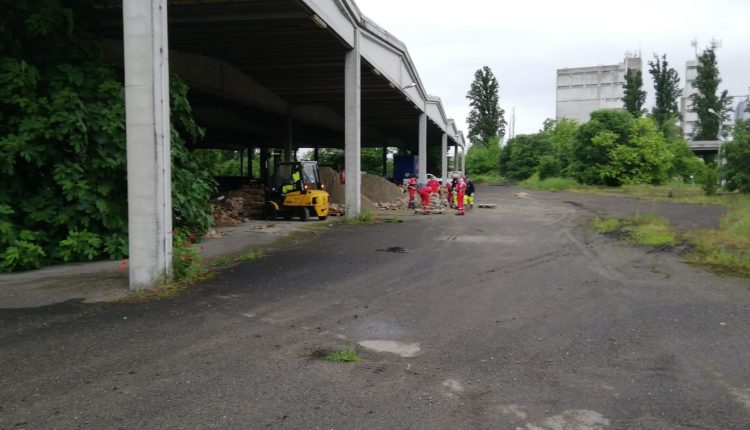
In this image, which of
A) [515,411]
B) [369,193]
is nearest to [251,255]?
[515,411]

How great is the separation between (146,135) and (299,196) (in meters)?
12.3

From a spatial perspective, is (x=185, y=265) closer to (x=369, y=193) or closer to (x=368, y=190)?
(x=369, y=193)

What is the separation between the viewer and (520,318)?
722cm

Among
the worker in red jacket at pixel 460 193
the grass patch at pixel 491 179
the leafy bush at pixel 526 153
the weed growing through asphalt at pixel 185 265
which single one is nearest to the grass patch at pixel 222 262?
the weed growing through asphalt at pixel 185 265

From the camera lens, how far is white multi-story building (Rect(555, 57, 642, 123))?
9925 centimetres

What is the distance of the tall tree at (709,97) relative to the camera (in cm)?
7338

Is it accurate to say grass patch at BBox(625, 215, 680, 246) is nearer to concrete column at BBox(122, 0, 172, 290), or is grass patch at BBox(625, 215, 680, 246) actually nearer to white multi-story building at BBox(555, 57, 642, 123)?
concrete column at BBox(122, 0, 172, 290)

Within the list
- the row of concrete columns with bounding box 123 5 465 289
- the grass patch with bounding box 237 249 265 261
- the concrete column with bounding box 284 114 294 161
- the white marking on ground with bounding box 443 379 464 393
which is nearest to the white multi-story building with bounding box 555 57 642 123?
the concrete column with bounding box 284 114 294 161

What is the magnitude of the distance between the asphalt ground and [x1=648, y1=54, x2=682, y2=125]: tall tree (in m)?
73.0

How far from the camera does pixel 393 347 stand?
598 centimetres

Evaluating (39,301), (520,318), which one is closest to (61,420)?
(39,301)

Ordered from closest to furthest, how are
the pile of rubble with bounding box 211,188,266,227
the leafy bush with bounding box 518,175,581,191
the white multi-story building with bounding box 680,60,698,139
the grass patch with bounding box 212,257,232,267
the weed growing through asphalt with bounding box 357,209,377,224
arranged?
the grass patch with bounding box 212,257,232,267 < the pile of rubble with bounding box 211,188,266,227 < the weed growing through asphalt with bounding box 357,209,377,224 < the leafy bush with bounding box 518,175,581,191 < the white multi-story building with bounding box 680,60,698,139

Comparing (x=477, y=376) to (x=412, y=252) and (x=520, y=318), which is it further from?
(x=412, y=252)

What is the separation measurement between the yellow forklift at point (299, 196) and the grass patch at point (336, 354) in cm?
1485
